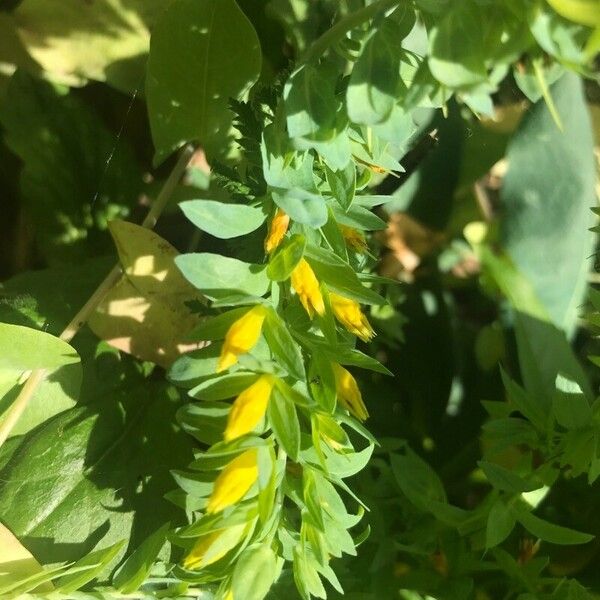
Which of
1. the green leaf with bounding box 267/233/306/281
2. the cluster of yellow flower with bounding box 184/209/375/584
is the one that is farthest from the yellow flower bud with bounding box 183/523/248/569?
the green leaf with bounding box 267/233/306/281

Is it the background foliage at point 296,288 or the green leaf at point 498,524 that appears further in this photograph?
the green leaf at point 498,524

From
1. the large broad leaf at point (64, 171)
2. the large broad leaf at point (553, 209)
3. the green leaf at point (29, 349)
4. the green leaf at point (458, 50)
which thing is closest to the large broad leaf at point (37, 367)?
the green leaf at point (29, 349)

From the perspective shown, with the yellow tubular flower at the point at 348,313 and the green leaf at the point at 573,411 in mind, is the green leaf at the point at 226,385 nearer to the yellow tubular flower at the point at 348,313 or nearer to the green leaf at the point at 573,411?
the yellow tubular flower at the point at 348,313

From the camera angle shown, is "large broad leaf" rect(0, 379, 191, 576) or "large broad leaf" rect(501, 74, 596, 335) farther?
"large broad leaf" rect(501, 74, 596, 335)

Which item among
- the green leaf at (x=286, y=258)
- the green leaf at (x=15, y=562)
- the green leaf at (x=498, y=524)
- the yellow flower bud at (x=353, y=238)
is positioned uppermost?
the green leaf at (x=286, y=258)

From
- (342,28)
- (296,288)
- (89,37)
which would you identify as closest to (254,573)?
(296,288)

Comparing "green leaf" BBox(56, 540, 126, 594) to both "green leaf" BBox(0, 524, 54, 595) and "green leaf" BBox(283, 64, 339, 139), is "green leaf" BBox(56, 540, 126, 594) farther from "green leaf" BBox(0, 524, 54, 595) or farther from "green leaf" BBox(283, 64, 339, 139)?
"green leaf" BBox(283, 64, 339, 139)

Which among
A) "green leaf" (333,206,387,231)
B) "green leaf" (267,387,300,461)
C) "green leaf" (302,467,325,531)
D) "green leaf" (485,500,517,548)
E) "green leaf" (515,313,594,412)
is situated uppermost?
"green leaf" (333,206,387,231)

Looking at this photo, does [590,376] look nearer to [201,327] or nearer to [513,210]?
[513,210]
